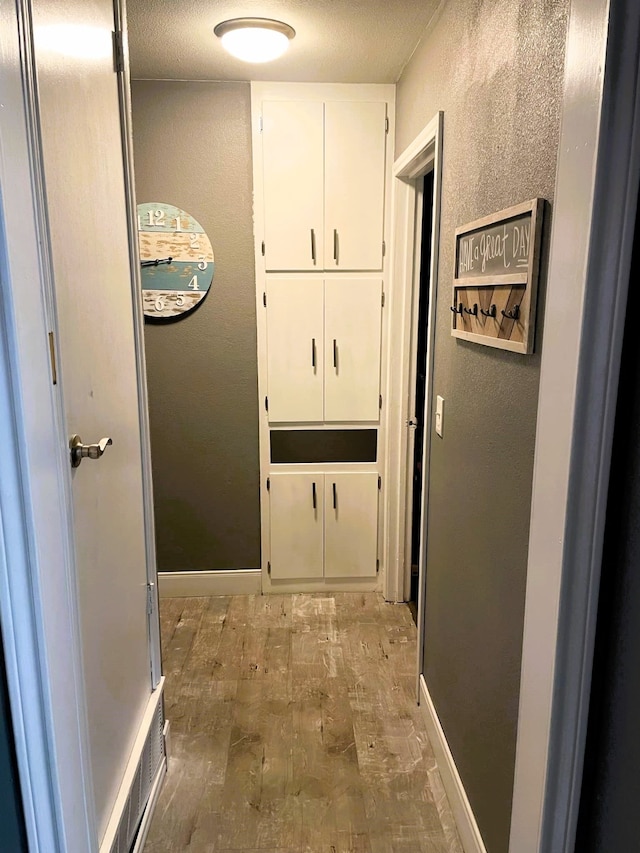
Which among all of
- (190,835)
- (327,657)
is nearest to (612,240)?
(190,835)

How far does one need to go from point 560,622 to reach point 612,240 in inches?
23.4

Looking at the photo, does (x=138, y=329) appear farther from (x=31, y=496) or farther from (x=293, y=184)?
(x=293, y=184)

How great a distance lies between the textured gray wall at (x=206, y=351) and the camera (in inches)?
112

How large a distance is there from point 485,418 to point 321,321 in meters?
1.55

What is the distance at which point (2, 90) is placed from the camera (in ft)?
→ 2.92

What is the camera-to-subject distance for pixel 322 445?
10.4ft

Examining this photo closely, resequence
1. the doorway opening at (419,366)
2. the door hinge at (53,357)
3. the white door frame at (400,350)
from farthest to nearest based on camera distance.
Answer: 1. the doorway opening at (419,366)
2. the white door frame at (400,350)
3. the door hinge at (53,357)

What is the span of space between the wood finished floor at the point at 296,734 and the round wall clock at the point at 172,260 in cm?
152

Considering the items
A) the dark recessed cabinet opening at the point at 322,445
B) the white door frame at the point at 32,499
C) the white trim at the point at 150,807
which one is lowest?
the white trim at the point at 150,807

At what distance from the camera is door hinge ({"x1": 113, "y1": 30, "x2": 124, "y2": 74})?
163 centimetres

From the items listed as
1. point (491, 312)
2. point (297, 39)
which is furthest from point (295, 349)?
point (491, 312)

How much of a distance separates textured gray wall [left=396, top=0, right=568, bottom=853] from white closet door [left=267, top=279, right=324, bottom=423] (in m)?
1.02

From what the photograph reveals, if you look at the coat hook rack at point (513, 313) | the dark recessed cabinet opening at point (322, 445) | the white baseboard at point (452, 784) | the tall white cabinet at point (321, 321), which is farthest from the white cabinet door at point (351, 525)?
the coat hook rack at point (513, 313)

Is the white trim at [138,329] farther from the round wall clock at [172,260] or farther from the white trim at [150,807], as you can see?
the round wall clock at [172,260]
